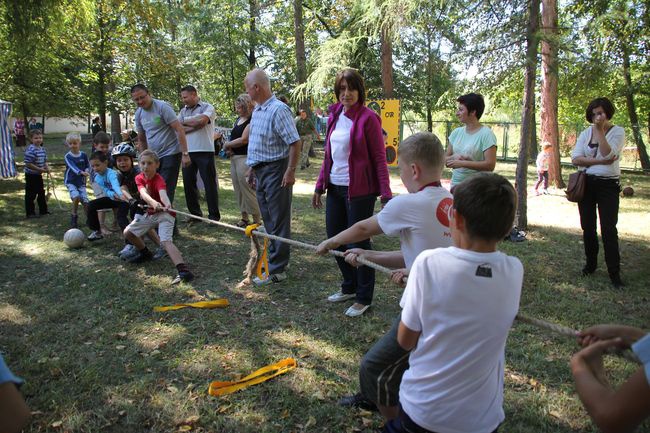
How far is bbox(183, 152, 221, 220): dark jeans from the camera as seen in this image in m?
7.18

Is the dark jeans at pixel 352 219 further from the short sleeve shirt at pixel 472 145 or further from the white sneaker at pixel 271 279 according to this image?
the short sleeve shirt at pixel 472 145

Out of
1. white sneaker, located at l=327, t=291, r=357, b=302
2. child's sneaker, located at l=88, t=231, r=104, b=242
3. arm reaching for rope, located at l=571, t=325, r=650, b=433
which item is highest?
arm reaching for rope, located at l=571, t=325, r=650, b=433

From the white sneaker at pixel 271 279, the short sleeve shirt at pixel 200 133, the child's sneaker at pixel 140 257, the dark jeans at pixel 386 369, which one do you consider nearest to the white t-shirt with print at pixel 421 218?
the dark jeans at pixel 386 369

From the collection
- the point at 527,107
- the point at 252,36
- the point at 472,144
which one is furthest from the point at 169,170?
the point at 252,36

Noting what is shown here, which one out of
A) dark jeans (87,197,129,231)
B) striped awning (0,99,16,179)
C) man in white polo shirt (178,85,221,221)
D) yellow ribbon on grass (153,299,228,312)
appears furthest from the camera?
striped awning (0,99,16,179)

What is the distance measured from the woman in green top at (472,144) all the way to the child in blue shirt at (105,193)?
4.17 meters

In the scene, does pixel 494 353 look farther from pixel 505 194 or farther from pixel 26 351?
pixel 26 351

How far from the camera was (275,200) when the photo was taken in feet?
16.1

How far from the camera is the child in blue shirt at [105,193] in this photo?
6223mm

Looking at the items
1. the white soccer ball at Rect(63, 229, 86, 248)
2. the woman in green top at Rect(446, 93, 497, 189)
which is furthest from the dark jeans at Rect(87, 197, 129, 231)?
the woman in green top at Rect(446, 93, 497, 189)

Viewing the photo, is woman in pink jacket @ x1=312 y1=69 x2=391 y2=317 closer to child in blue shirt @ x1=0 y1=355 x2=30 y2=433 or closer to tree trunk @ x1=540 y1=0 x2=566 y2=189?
child in blue shirt @ x1=0 y1=355 x2=30 y2=433

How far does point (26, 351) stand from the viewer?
357 cm

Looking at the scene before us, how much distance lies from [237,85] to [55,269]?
73.2 feet

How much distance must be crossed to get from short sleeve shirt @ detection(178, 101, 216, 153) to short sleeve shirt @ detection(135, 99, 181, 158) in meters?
0.58
